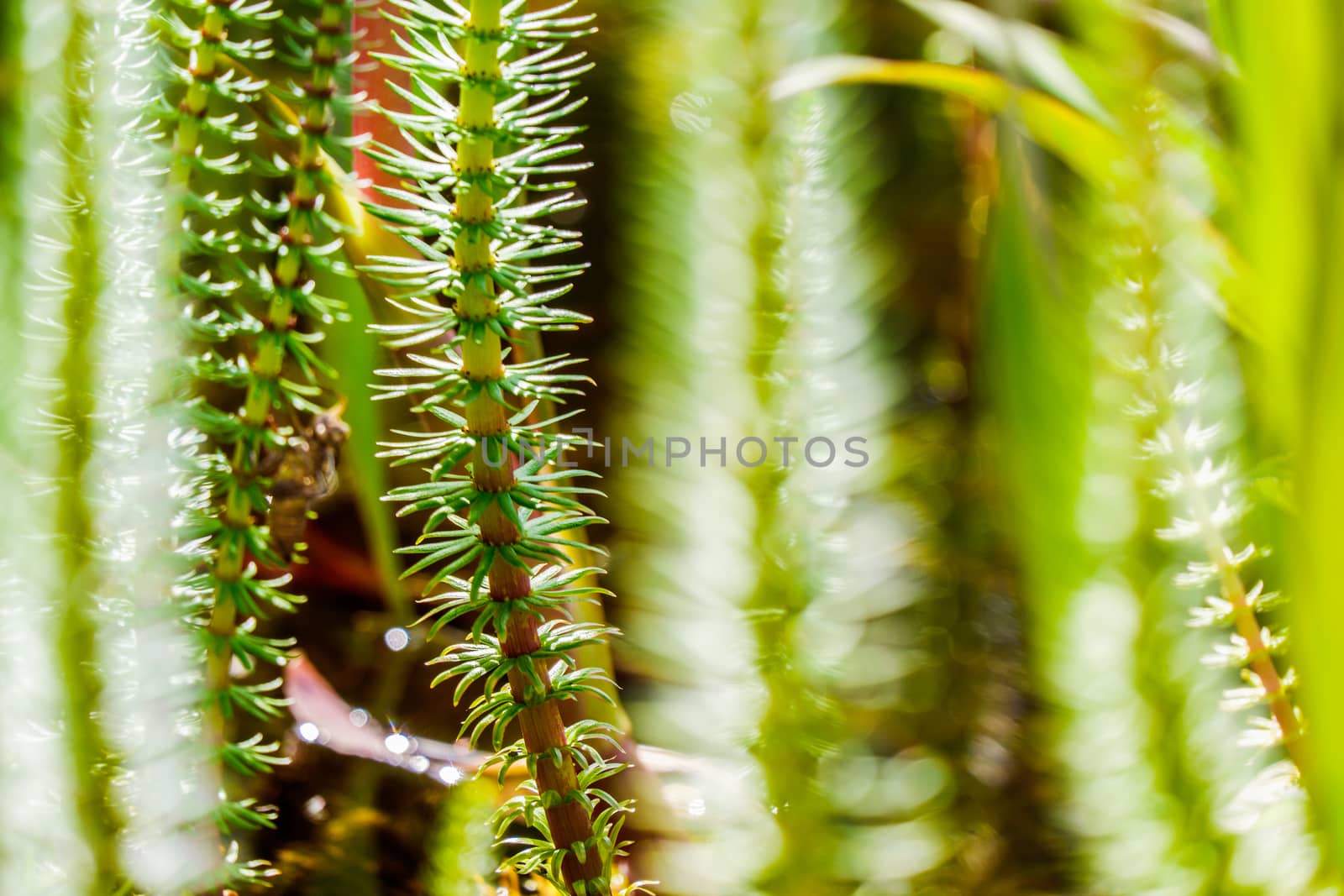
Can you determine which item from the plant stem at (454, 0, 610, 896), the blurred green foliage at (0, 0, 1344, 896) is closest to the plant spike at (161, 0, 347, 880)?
the blurred green foliage at (0, 0, 1344, 896)

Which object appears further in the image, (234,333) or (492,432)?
(234,333)

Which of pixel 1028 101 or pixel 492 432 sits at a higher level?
pixel 1028 101

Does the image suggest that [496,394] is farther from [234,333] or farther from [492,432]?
[234,333]

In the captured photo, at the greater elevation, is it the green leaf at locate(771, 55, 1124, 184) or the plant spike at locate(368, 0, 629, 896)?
the green leaf at locate(771, 55, 1124, 184)

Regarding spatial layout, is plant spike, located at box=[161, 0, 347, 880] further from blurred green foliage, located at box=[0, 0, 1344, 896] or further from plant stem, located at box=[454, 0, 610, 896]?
plant stem, located at box=[454, 0, 610, 896]

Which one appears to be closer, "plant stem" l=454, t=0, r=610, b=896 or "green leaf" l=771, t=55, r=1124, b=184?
"plant stem" l=454, t=0, r=610, b=896

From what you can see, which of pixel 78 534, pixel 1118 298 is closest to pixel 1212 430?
pixel 1118 298

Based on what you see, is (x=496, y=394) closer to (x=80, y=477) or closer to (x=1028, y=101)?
(x=80, y=477)

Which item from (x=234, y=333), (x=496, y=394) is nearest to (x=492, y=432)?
(x=496, y=394)
